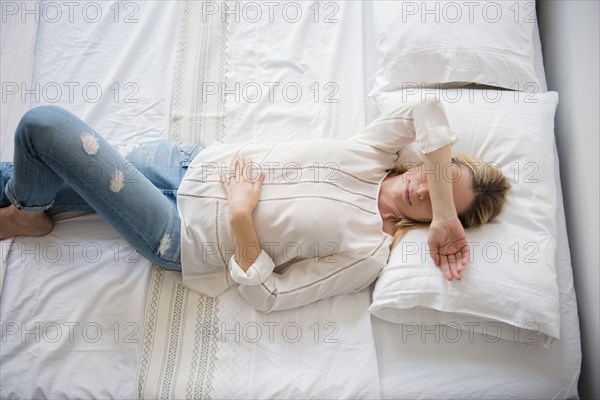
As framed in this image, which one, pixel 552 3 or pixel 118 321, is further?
pixel 552 3

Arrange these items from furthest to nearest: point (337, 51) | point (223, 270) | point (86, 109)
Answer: point (337, 51), point (86, 109), point (223, 270)

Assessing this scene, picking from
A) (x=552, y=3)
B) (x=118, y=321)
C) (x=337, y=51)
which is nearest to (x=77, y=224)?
(x=118, y=321)

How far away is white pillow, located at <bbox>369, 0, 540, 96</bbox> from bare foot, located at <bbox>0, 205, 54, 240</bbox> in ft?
3.25

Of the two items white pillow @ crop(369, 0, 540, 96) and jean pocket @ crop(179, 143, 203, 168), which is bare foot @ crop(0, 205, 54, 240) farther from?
white pillow @ crop(369, 0, 540, 96)

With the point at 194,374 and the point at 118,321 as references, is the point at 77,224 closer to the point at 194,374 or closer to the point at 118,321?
the point at 118,321

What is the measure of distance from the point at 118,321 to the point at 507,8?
1438mm

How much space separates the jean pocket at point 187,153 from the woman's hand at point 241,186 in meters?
0.13

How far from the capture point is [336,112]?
1415 mm

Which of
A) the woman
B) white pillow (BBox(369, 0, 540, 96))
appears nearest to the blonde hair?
the woman

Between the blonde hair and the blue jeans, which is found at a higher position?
the blue jeans

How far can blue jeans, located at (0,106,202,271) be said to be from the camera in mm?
1070
